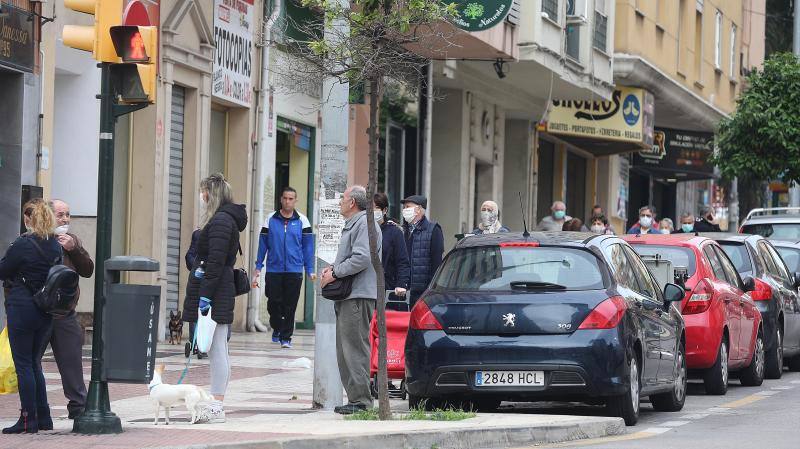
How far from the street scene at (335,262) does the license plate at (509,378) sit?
0.02 meters

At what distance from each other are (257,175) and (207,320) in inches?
475

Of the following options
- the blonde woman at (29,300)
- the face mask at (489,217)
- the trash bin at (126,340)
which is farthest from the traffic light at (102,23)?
the face mask at (489,217)

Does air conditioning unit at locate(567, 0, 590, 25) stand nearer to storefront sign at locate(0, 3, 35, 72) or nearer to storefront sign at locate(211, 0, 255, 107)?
storefront sign at locate(211, 0, 255, 107)

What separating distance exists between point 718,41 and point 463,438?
1457 inches

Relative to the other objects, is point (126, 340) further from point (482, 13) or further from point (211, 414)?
point (482, 13)

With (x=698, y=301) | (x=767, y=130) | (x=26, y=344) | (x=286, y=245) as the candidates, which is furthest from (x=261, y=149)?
(x=767, y=130)

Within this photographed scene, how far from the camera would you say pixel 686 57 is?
4272cm

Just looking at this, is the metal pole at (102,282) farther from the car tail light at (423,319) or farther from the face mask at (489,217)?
the face mask at (489,217)

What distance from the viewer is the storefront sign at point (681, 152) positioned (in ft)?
139

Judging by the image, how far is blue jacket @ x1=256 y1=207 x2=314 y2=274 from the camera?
21531mm

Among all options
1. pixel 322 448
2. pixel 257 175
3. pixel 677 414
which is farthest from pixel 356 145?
pixel 322 448

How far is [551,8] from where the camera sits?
30312 millimetres

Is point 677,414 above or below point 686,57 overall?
below

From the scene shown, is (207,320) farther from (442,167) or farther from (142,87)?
(442,167)
